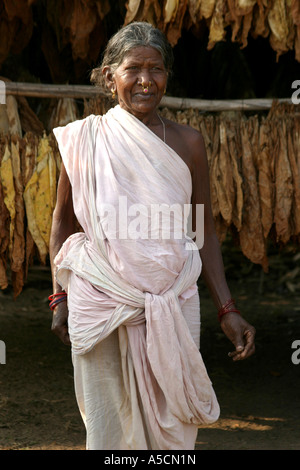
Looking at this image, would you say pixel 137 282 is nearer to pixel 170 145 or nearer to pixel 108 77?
pixel 170 145

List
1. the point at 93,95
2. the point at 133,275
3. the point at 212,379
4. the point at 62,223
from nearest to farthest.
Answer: the point at 133,275, the point at 62,223, the point at 93,95, the point at 212,379

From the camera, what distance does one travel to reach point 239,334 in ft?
8.91

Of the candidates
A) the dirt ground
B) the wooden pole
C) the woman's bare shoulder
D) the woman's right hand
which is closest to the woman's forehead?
the woman's bare shoulder

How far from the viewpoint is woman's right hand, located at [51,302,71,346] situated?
2.66 m

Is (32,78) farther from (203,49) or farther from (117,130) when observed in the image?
(117,130)

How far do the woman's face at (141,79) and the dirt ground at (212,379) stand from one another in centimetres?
218

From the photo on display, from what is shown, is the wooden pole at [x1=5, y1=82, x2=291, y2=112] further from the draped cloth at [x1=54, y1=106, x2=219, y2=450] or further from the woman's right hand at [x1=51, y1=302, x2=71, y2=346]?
the woman's right hand at [x1=51, y1=302, x2=71, y2=346]

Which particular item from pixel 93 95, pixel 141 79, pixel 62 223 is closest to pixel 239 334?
pixel 62 223

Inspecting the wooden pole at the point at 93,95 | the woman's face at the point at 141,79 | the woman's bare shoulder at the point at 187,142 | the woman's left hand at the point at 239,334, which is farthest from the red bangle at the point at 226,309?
the wooden pole at the point at 93,95

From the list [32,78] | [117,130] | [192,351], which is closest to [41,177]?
[32,78]

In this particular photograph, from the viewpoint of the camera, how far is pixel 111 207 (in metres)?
2.52

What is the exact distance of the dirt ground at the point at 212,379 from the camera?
4.23m

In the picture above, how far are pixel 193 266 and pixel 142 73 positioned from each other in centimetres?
68

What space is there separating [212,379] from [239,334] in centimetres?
245
